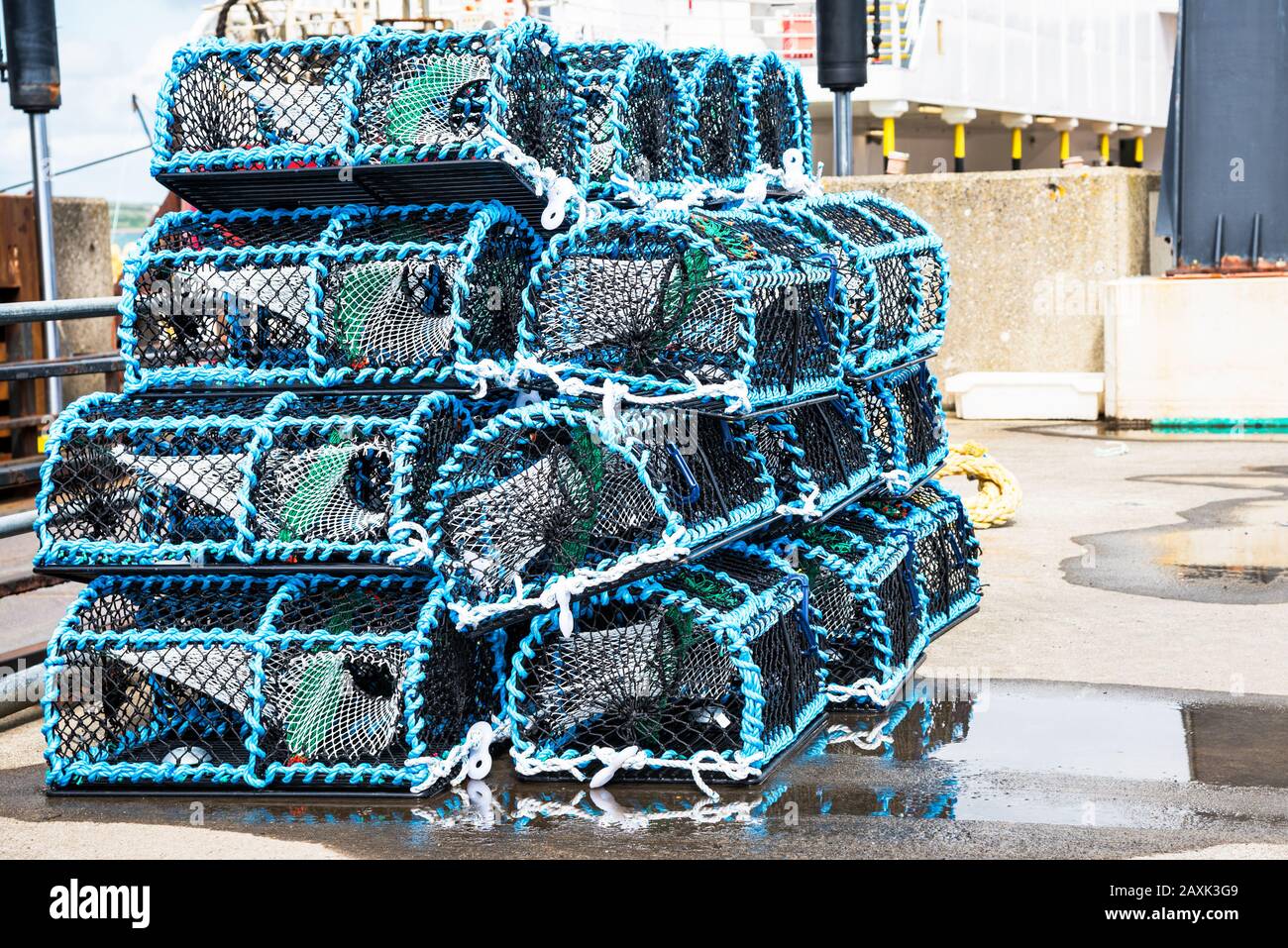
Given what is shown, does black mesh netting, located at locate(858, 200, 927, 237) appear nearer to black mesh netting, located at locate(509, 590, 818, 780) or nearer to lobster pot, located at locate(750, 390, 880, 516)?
lobster pot, located at locate(750, 390, 880, 516)

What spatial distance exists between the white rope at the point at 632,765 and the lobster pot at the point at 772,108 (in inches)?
107

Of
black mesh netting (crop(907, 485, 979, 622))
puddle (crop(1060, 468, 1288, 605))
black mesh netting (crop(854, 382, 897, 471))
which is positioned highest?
black mesh netting (crop(854, 382, 897, 471))

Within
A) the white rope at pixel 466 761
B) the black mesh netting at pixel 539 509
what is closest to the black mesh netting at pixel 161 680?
the white rope at pixel 466 761

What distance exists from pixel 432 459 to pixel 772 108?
9.02 ft

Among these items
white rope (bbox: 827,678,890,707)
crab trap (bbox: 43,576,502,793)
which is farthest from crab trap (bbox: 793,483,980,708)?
crab trap (bbox: 43,576,502,793)

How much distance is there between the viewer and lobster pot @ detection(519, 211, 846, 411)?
16.8 feet

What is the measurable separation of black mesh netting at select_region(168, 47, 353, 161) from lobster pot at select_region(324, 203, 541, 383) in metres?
0.38

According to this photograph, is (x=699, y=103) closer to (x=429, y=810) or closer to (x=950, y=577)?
(x=950, y=577)

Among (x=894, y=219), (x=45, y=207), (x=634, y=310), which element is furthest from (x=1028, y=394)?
(x=634, y=310)

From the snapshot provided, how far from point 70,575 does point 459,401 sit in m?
1.36

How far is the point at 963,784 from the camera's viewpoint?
4.98m

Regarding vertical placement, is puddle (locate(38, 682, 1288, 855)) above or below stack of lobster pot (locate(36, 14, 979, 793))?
below
